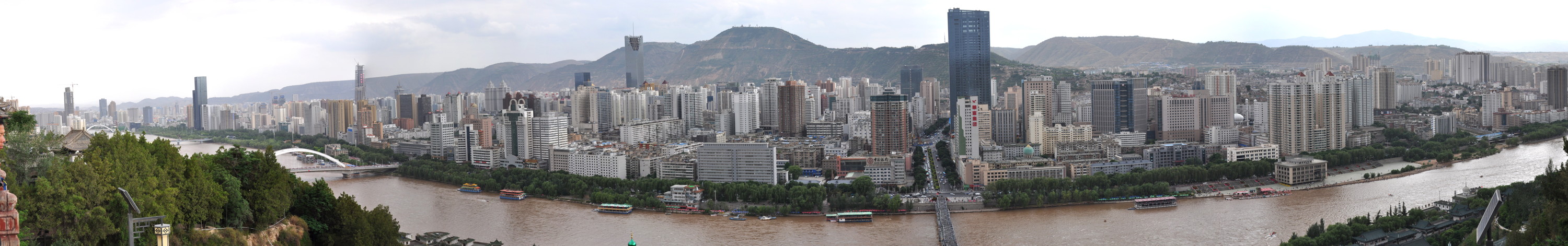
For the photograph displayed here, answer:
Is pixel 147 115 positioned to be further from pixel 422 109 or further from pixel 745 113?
pixel 745 113

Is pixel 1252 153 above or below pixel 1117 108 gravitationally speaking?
below

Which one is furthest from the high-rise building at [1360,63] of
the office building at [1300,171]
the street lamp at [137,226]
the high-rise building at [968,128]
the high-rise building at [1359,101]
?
the street lamp at [137,226]

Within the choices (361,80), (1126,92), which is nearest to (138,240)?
(1126,92)

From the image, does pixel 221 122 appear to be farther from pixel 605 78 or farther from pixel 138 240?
pixel 138 240

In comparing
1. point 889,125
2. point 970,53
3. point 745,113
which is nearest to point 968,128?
point 889,125

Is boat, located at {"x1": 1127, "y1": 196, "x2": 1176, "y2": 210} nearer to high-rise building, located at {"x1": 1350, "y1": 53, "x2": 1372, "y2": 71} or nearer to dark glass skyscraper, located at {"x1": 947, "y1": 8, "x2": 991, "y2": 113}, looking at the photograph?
dark glass skyscraper, located at {"x1": 947, "y1": 8, "x2": 991, "y2": 113}
